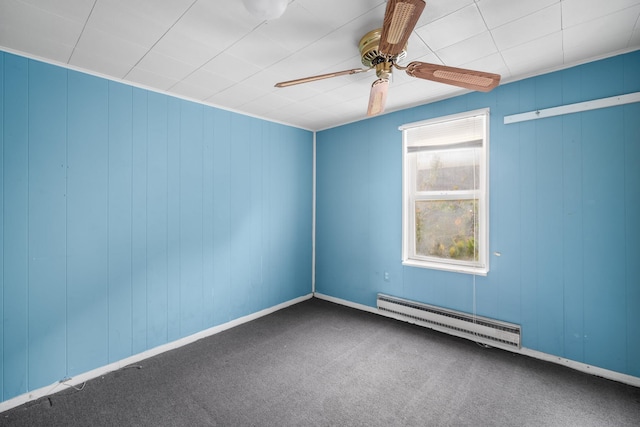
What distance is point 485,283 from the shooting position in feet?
9.57

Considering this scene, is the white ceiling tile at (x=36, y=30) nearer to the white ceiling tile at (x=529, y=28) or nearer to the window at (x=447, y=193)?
the white ceiling tile at (x=529, y=28)

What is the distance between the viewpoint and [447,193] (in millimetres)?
3258

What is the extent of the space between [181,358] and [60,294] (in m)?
1.14

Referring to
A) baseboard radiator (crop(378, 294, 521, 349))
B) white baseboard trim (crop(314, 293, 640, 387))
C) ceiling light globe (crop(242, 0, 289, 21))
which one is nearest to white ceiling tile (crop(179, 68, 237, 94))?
ceiling light globe (crop(242, 0, 289, 21))

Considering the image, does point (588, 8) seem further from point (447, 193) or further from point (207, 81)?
point (207, 81)

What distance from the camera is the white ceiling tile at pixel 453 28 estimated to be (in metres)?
1.76

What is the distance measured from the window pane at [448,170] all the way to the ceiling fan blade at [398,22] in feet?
6.23

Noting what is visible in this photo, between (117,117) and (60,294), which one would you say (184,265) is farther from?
(117,117)

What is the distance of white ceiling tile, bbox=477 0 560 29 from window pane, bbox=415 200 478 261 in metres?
1.74

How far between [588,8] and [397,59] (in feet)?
3.71

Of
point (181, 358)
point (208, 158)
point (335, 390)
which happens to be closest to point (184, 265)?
point (181, 358)

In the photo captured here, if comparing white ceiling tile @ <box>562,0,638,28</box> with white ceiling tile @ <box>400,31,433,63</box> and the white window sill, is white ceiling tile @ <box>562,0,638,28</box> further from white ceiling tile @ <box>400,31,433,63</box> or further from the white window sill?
the white window sill

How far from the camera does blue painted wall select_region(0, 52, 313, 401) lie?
2156 mm

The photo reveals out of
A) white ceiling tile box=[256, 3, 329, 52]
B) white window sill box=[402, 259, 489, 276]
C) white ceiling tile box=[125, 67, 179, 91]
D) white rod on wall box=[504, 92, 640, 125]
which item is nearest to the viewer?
white ceiling tile box=[256, 3, 329, 52]
